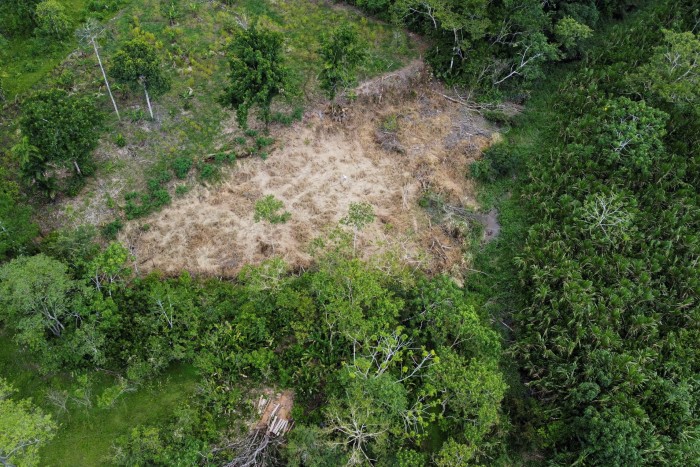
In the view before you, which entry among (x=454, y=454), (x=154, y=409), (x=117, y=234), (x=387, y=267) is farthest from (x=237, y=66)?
(x=454, y=454)

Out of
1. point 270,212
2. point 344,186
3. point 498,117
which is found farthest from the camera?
point 498,117

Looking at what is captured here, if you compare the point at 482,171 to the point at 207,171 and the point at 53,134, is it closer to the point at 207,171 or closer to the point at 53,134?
the point at 207,171

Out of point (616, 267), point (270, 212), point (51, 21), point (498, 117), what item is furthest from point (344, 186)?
point (51, 21)

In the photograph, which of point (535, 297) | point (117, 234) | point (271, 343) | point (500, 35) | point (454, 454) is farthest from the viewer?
point (500, 35)

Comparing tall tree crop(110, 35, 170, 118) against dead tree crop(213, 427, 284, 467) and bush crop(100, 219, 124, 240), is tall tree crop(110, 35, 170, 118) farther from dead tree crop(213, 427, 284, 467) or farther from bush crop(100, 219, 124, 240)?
dead tree crop(213, 427, 284, 467)

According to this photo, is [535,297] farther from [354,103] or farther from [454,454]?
[354,103]

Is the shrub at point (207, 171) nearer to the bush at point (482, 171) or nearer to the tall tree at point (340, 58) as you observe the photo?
the tall tree at point (340, 58)
